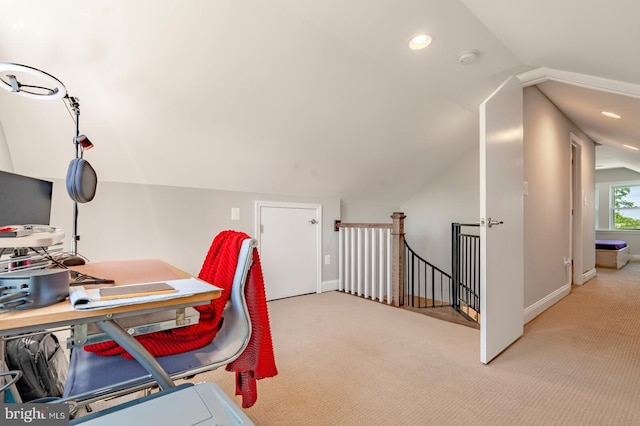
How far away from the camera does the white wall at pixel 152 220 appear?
227cm

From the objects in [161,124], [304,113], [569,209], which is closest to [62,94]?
[161,124]

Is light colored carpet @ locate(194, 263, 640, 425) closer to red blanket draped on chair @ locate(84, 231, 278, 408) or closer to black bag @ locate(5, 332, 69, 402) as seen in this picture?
A: red blanket draped on chair @ locate(84, 231, 278, 408)

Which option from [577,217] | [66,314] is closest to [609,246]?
[577,217]

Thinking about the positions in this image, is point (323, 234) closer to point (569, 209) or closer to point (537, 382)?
point (537, 382)

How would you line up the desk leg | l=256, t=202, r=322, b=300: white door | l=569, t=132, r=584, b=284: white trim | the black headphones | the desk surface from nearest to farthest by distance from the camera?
the desk surface, the desk leg, the black headphones, l=256, t=202, r=322, b=300: white door, l=569, t=132, r=584, b=284: white trim

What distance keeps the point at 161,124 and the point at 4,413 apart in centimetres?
192

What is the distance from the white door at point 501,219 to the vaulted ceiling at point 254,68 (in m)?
0.40

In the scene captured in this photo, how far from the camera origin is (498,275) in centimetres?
209

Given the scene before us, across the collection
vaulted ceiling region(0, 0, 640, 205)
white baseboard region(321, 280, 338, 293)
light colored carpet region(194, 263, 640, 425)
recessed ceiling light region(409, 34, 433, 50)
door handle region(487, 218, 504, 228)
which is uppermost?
recessed ceiling light region(409, 34, 433, 50)

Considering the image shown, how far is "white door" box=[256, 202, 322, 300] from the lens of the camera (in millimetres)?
3246

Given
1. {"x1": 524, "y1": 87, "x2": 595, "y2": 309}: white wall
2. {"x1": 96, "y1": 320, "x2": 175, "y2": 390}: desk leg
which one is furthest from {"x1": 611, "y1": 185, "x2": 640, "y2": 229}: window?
{"x1": 96, "y1": 320, "x2": 175, "y2": 390}: desk leg

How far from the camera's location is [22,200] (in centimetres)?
111

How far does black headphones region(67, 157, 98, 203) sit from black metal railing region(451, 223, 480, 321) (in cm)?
318

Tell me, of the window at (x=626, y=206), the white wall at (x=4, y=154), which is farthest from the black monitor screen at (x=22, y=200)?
the window at (x=626, y=206)
